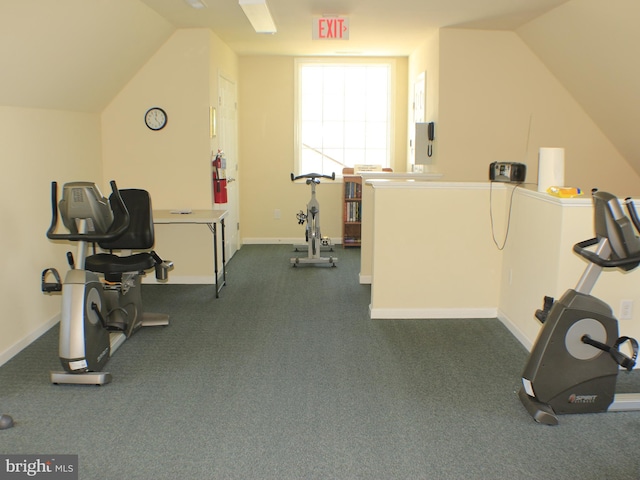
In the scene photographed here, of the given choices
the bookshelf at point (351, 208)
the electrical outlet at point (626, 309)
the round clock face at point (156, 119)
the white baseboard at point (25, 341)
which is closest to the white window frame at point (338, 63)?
the bookshelf at point (351, 208)

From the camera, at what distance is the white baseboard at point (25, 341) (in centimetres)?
391

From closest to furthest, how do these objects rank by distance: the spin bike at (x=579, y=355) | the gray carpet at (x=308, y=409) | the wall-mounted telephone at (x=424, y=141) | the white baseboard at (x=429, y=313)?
the gray carpet at (x=308, y=409) → the spin bike at (x=579, y=355) → the white baseboard at (x=429, y=313) → the wall-mounted telephone at (x=424, y=141)

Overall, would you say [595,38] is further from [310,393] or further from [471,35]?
[310,393]

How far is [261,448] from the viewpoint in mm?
2818

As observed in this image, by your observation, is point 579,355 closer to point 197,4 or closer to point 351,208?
point 197,4

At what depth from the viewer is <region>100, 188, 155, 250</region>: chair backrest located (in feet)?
15.3

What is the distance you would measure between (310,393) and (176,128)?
3.56 meters

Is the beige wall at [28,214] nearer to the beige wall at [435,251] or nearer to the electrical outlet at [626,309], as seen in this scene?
the beige wall at [435,251]

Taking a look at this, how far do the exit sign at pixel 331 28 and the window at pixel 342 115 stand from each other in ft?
8.88

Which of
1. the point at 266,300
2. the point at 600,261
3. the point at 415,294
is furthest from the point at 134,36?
the point at 600,261

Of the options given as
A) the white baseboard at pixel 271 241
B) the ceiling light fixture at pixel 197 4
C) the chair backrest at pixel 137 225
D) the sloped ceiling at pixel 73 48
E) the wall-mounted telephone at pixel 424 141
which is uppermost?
the ceiling light fixture at pixel 197 4

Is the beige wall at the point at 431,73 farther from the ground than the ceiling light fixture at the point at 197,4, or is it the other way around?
the ceiling light fixture at the point at 197,4

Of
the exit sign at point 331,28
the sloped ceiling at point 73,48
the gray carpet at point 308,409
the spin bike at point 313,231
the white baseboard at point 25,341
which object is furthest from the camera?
the spin bike at point 313,231

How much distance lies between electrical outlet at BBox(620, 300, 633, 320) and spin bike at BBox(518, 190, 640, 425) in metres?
0.78
